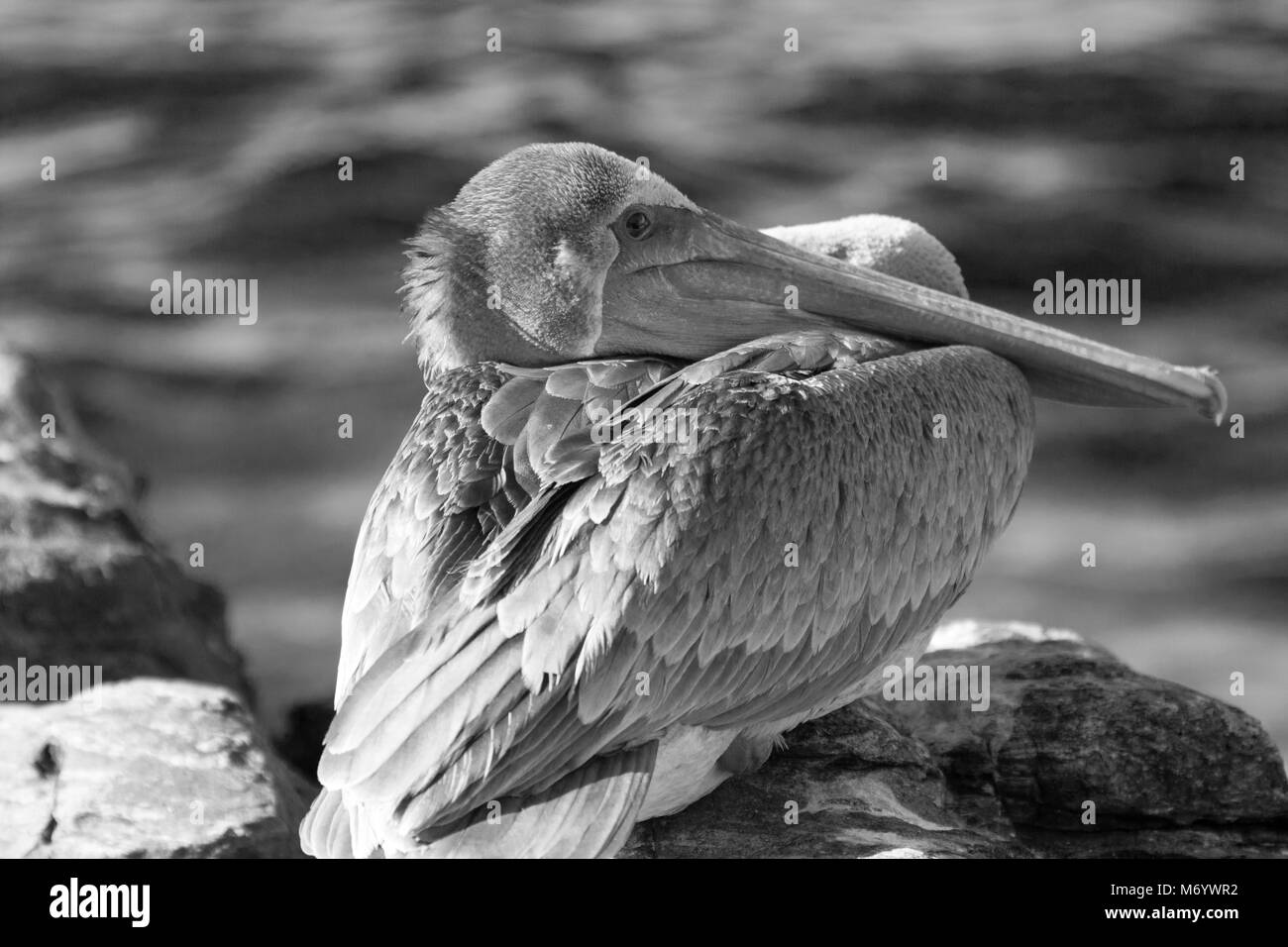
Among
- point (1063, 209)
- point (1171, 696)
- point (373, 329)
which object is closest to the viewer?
point (1171, 696)

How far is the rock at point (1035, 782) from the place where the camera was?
198 inches

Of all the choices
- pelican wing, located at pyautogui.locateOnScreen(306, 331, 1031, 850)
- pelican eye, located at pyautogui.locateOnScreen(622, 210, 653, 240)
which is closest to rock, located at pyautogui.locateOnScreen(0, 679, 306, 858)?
pelican wing, located at pyautogui.locateOnScreen(306, 331, 1031, 850)

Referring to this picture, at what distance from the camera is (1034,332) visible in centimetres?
571

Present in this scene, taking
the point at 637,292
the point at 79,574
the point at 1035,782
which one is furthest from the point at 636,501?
the point at 79,574

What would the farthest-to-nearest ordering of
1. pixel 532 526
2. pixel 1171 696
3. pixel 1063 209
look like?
pixel 1063 209, pixel 1171 696, pixel 532 526

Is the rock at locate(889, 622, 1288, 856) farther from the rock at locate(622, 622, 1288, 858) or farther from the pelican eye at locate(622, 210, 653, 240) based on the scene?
the pelican eye at locate(622, 210, 653, 240)

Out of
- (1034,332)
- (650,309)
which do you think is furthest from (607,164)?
(1034,332)

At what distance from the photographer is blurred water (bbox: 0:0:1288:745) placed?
10742 mm

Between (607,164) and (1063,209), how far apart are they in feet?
26.6

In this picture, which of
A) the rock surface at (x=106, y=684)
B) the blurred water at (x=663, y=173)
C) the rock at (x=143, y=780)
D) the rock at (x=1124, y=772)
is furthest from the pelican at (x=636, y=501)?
the blurred water at (x=663, y=173)

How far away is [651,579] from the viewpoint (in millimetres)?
4379

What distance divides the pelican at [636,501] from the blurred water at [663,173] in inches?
172

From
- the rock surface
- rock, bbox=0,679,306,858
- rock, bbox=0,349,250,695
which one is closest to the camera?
rock, bbox=0,679,306,858
